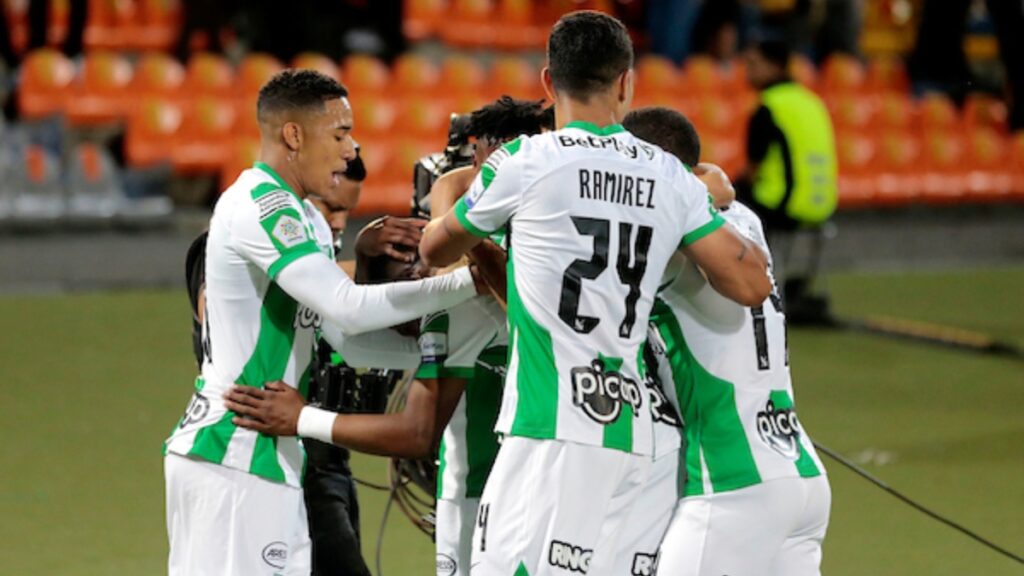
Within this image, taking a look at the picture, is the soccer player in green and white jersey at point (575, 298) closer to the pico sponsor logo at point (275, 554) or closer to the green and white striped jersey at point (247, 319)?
the green and white striped jersey at point (247, 319)

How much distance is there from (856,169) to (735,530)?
1366 cm

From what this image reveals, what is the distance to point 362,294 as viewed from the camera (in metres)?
4.09

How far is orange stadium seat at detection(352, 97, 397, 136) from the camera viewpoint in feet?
51.3

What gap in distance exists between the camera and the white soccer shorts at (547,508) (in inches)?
149

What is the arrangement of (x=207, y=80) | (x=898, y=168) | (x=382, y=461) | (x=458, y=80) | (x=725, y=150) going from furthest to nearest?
1. (x=898, y=168)
2. (x=725, y=150)
3. (x=458, y=80)
4. (x=207, y=80)
5. (x=382, y=461)

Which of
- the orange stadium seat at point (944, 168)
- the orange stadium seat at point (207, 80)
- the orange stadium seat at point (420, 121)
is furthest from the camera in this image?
the orange stadium seat at point (944, 168)

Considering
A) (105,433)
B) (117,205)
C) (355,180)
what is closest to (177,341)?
(105,433)

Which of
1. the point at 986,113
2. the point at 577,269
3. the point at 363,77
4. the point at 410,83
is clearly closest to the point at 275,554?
the point at 577,269

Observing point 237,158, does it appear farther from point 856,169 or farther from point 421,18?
point 856,169

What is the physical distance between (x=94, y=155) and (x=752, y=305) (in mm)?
11286

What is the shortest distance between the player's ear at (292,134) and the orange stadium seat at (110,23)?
13.1m

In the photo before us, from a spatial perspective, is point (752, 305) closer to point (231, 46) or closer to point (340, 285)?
point (340, 285)

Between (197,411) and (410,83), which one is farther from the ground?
(197,411)

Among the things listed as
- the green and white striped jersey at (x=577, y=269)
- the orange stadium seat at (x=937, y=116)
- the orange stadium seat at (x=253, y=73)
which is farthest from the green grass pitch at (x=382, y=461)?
the orange stadium seat at (x=937, y=116)
